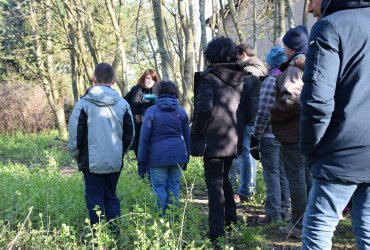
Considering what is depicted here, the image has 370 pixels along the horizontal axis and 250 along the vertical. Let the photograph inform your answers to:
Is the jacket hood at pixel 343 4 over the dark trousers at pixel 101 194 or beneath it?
over

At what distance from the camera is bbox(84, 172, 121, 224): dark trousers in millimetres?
4672

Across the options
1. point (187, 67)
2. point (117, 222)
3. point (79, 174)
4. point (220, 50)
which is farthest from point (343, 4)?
point (187, 67)

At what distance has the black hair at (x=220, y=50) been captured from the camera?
457cm

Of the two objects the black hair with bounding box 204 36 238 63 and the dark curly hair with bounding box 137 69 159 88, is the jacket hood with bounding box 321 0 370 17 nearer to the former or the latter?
the black hair with bounding box 204 36 238 63

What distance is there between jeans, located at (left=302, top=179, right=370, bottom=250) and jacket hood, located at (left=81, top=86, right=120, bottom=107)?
2437 mm

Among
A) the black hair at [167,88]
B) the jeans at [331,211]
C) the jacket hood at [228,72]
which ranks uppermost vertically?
the jacket hood at [228,72]

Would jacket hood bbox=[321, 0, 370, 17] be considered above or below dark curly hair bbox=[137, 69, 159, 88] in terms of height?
above

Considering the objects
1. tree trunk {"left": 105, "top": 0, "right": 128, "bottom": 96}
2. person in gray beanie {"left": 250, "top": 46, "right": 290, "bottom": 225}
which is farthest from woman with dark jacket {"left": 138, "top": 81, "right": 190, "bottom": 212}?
tree trunk {"left": 105, "top": 0, "right": 128, "bottom": 96}

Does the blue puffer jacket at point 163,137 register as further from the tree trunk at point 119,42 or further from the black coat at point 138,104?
the tree trunk at point 119,42

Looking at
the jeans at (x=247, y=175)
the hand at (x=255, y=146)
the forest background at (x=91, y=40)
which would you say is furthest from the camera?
the forest background at (x=91, y=40)

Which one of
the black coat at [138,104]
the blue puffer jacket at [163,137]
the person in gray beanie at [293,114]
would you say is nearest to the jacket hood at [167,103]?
the blue puffer jacket at [163,137]

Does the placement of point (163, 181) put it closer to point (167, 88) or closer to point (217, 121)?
point (167, 88)

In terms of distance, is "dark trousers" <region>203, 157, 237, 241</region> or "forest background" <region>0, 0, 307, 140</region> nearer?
"dark trousers" <region>203, 157, 237, 241</region>

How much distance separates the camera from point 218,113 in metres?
4.54
